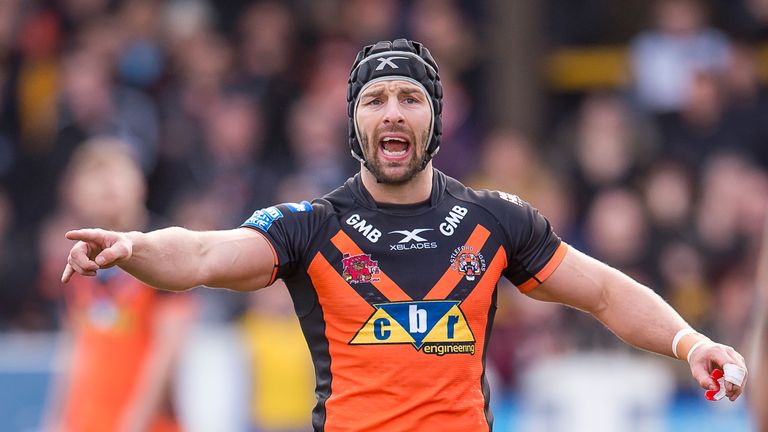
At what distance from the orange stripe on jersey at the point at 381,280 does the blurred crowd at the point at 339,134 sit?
5872 millimetres

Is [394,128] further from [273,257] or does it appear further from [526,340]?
[526,340]

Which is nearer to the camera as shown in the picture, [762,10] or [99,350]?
[99,350]

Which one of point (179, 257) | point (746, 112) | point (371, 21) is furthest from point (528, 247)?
point (371, 21)

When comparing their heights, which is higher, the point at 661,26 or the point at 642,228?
the point at 661,26

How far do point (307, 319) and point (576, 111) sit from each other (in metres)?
9.53

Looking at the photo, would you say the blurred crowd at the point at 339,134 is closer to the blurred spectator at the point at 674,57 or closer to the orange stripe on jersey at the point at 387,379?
the blurred spectator at the point at 674,57

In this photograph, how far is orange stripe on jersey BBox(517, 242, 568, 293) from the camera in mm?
5936

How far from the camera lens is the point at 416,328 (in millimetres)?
5676

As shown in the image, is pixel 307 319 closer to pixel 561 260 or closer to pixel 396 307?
pixel 396 307

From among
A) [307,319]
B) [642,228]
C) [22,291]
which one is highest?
[307,319]

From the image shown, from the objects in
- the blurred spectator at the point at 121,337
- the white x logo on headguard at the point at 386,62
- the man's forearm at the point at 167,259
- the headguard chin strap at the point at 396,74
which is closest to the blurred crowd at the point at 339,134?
the blurred spectator at the point at 121,337

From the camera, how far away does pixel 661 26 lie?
13.5 m

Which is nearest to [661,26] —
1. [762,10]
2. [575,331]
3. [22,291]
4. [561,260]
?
[762,10]

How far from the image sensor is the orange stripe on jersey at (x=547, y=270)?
5.94 metres
